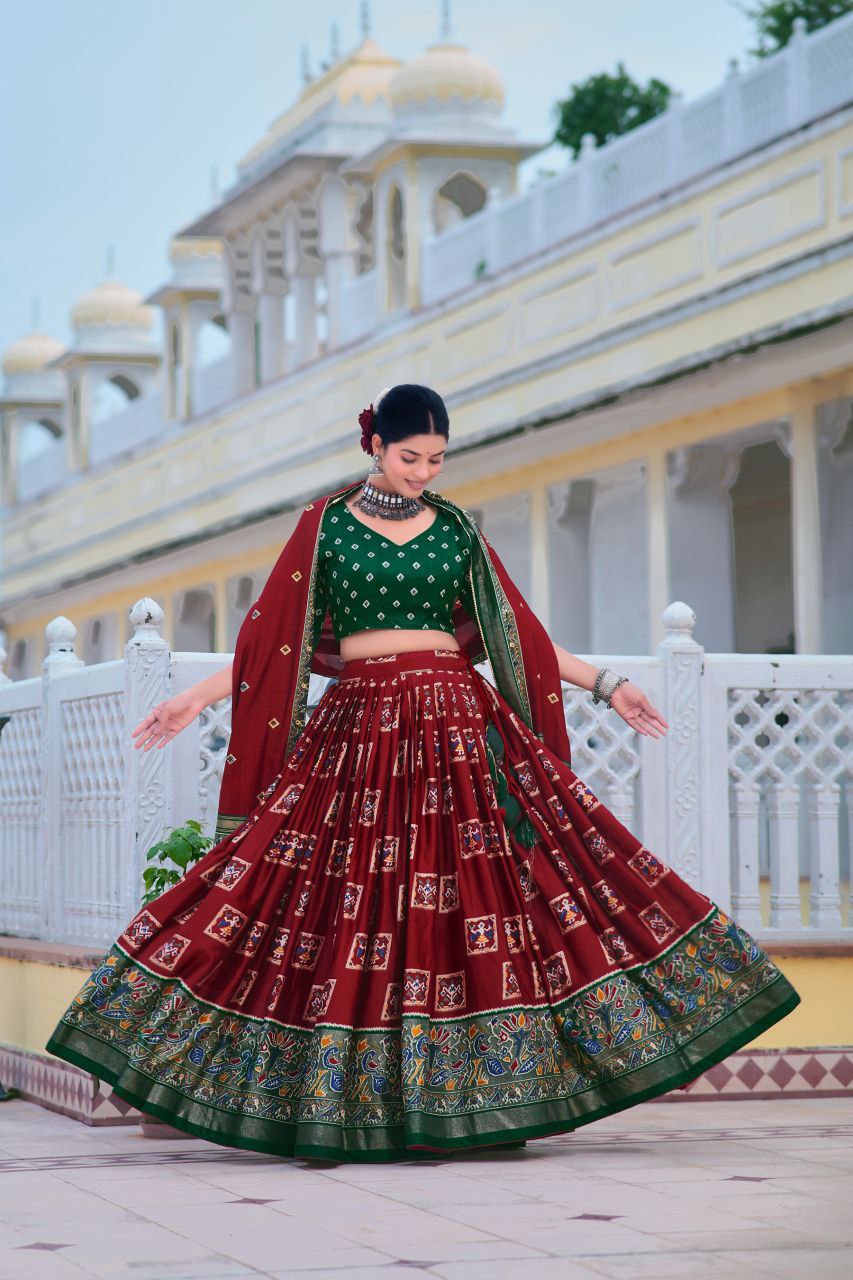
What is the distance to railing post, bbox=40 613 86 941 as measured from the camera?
6.67 metres

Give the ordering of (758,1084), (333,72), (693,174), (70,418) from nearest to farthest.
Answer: (758,1084), (693,174), (333,72), (70,418)

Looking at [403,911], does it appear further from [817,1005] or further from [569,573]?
[569,573]

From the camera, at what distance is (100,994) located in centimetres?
487

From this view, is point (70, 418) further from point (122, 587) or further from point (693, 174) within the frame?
point (693, 174)

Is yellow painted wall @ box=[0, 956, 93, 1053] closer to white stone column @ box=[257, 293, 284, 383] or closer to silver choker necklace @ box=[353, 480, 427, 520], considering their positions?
silver choker necklace @ box=[353, 480, 427, 520]

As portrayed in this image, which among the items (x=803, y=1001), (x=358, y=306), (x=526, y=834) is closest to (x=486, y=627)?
(x=526, y=834)

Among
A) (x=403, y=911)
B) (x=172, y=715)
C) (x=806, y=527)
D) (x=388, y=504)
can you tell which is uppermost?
(x=806, y=527)

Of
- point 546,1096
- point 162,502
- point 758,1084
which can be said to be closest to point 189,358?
point 162,502

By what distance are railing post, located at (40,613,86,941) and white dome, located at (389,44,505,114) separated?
28.4ft

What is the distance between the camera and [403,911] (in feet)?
15.6

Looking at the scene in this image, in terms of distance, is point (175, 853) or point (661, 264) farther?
point (661, 264)

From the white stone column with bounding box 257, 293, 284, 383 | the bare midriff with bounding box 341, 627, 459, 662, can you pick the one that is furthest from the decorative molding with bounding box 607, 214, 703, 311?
the white stone column with bounding box 257, 293, 284, 383

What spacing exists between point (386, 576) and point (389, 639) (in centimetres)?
15

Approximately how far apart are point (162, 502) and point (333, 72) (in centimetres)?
411
